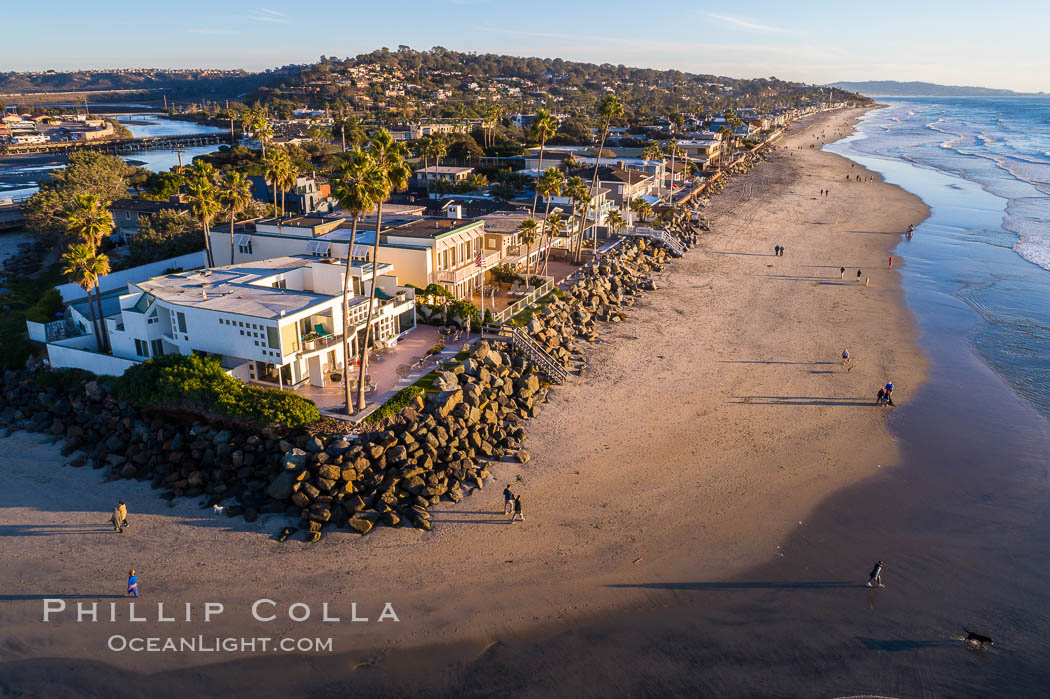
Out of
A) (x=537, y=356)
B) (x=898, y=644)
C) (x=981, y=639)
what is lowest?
(x=898, y=644)

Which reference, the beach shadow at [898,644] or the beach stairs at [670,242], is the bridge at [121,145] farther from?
the beach shadow at [898,644]

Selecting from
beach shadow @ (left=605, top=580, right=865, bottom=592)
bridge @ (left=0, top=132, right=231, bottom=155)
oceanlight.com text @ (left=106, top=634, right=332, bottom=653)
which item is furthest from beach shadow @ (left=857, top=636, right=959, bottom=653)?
bridge @ (left=0, top=132, right=231, bottom=155)

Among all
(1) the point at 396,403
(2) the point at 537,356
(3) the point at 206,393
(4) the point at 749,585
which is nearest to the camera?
(4) the point at 749,585

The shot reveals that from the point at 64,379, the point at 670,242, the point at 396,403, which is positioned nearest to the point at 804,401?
the point at 396,403

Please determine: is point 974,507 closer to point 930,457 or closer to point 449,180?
point 930,457

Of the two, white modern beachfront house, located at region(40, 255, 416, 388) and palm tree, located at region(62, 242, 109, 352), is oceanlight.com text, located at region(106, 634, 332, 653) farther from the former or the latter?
palm tree, located at region(62, 242, 109, 352)

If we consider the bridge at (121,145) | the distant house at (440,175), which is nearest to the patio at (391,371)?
the distant house at (440,175)

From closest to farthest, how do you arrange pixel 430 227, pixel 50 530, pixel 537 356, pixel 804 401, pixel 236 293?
pixel 50 530 < pixel 236 293 < pixel 804 401 < pixel 537 356 < pixel 430 227

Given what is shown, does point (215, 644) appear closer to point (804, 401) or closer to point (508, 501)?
point (508, 501)
